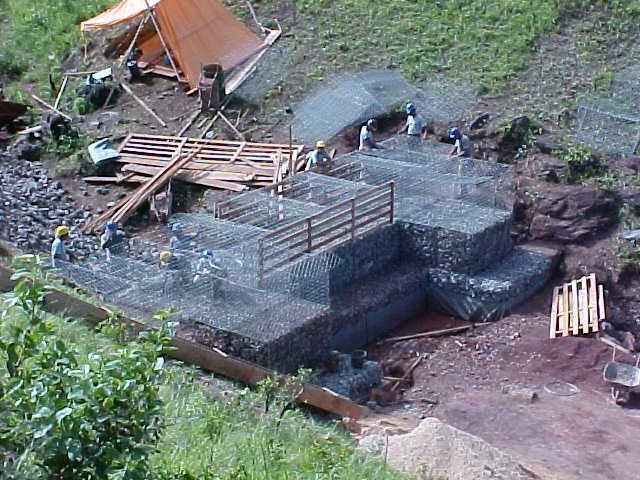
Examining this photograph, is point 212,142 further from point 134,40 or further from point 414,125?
point 134,40

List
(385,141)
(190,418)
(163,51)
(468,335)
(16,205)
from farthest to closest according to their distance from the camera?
1. (163,51)
2. (385,141)
3. (16,205)
4. (468,335)
5. (190,418)

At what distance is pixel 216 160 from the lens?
23375 millimetres

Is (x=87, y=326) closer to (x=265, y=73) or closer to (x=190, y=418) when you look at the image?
(x=190, y=418)

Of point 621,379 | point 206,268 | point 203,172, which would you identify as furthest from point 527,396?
point 203,172

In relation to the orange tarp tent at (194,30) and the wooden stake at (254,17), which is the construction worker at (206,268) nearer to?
the orange tarp tent at (194,30)

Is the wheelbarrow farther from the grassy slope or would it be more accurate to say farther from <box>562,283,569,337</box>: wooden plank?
the grassy slope

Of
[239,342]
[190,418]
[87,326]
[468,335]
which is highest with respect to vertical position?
[190,418]

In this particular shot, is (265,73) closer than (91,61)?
Yes

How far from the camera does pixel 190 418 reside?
8.84 meters

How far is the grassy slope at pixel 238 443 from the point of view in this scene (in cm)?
716

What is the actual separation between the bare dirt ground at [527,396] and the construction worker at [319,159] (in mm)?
3917

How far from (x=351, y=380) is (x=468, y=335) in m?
3.57

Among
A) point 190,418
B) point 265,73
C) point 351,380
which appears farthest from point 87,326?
point 265,73

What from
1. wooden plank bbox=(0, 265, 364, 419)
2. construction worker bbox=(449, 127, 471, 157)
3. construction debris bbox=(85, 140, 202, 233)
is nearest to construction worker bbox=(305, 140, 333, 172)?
construction worker bbox=(449, 127, 471, 157)
